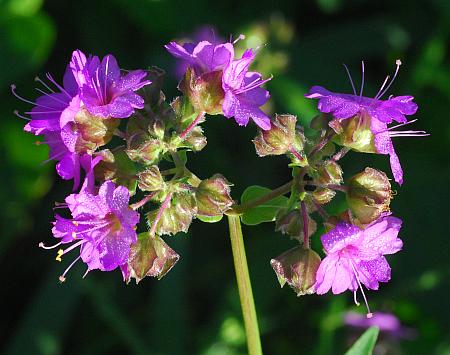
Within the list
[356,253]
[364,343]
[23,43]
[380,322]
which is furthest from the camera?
[23,43]

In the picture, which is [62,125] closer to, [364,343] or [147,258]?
[147,258]

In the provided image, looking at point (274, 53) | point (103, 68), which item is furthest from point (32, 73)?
point (103, 68)

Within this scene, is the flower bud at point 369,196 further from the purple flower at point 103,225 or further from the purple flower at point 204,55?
the purple flower at point 103,225

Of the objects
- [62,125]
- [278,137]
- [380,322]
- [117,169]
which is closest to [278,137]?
[278,137]

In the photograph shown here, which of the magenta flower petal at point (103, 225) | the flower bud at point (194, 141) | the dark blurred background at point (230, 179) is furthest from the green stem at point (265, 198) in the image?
the dark blurred background at point (230, 179)

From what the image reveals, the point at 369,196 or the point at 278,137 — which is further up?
the point at 278,137

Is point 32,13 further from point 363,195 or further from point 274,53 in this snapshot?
point 363,195

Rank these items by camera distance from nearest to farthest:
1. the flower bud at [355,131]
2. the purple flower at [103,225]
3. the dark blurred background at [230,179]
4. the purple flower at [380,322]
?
the purple flower at [103,225] < the flower bud at [355,131] < the purple flower at [380,322] < the dark blurred background at [230,179]
